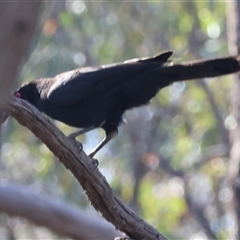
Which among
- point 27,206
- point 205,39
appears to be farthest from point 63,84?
point 205,39

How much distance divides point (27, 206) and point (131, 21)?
683 cm

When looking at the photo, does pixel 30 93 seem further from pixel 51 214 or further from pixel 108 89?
pixel 51 214

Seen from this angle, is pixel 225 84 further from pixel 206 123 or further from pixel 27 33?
pixel 27 33

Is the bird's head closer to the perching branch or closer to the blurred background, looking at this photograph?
the perching branch

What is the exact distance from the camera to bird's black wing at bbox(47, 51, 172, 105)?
5.08m

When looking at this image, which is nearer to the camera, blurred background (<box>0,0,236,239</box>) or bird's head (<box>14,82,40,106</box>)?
bird's head (<box>14,82,40,106</box>)

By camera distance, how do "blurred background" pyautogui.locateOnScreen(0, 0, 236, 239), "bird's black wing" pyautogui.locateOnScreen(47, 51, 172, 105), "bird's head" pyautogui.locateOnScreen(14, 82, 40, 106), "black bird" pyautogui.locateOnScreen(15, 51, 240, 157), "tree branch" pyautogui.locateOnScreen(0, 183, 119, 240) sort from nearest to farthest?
"black bird" pyautogui.locateOnScreen(15, 51, 240, 157) → "bird's black wing" pyautogui.locateOnScreen(47, 51, 172, 105) → "bird's head" pyautogui.locateOnScreen(14, 82, 40, 106) → "tree branch" pyautogui.locateOnScreen(0, 183, 119, 240) → "blurred background" pyautogui.locateOnScreen(0, 0, 236, 239)

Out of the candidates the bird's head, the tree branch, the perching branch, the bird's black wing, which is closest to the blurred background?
A: the tree branch

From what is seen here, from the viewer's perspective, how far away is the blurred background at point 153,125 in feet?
36.1

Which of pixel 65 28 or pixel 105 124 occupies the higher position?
pixel 65 28

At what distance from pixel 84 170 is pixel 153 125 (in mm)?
8275

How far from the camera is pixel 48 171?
11.9 metres

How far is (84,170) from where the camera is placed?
3711 mm

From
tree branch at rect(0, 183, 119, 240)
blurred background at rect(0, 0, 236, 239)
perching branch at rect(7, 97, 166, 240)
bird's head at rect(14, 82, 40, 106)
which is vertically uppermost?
blurred background at rect(0, 0, 236, 239)
